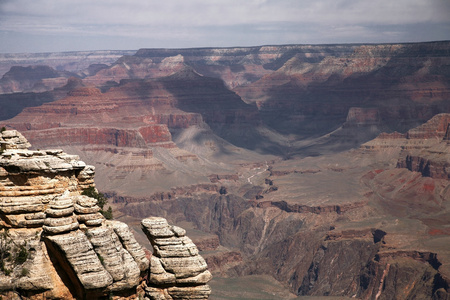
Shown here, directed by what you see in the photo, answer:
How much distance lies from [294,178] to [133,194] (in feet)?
142

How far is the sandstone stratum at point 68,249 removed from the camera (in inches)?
883

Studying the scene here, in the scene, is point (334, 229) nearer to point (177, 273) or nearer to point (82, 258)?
point (177, 273)

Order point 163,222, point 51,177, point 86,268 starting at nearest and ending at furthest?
point 86,268 → point 51,177 → point 163,222

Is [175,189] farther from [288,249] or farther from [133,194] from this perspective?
[288,249]

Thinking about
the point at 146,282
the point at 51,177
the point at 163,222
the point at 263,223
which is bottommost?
the point at 263,223

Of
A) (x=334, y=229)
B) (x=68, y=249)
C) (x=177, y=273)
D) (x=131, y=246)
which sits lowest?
(x=334, y=229)

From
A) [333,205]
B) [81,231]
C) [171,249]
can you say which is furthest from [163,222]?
[333,205]

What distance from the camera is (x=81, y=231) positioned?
2305 cm

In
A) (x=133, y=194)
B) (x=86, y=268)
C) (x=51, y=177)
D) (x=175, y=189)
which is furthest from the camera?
(x=175, y=189)

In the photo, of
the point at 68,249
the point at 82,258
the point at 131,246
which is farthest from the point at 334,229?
the point at 68,249

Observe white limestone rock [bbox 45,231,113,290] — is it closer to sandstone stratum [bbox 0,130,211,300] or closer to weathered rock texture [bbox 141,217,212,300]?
sandstone stratum [bbox 0,130,211,300]

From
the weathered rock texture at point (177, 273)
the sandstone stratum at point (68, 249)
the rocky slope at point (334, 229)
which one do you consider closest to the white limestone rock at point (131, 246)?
the sandstone stratum at point (68, 249)

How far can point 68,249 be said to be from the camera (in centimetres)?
2206

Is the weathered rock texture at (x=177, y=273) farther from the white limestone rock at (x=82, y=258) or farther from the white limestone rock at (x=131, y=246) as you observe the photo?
the white limestone rock at (x=82, y=258)
